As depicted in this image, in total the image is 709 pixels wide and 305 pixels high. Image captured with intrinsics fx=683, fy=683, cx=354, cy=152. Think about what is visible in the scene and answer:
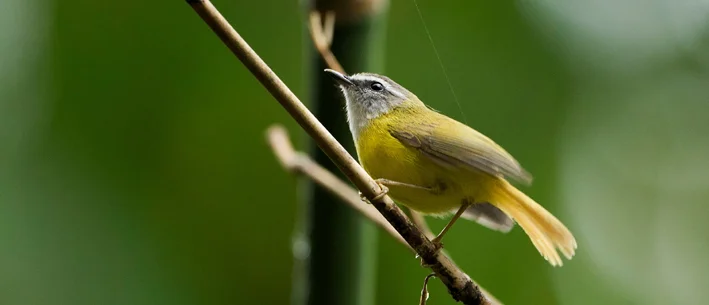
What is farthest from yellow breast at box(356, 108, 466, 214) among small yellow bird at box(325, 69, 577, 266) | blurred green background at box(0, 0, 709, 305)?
blurred green background at box(0, 0, 709, 305)

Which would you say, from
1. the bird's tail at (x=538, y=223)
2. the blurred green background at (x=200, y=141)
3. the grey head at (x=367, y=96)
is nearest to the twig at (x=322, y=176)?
the grey head at (x=367, y=96)

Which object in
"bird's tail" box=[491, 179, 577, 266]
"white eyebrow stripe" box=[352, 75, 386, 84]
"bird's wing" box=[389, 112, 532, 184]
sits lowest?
"bird's tail" box=[491, 179, 577, 266]

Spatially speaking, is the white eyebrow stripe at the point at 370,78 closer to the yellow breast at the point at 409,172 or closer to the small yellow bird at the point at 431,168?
the small yellow bird at the point at 431,168

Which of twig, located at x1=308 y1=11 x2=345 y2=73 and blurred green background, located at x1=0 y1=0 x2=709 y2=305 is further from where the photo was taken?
blurred green background, located at x1=0 y1=0 x2=709 y2=305

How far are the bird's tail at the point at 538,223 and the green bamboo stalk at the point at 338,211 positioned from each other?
25 cm

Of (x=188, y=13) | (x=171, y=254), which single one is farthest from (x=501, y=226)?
(x=188, y=13)

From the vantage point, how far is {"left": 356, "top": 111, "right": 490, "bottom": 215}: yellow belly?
1.13 m

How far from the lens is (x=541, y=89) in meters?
2.07

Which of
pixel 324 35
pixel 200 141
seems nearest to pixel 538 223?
pixel 324 35

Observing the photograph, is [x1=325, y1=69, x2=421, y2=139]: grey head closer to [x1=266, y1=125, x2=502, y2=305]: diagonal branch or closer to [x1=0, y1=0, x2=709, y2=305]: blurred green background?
[x1=266, y1=125, x2=502, y2=305]: diagonal branch

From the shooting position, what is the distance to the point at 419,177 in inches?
45.8

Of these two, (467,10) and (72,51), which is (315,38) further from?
(72,51)

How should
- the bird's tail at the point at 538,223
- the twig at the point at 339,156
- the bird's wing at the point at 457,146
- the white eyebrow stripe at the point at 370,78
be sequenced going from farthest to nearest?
the white eyebrow stripe at the point at 370,78 → the bird's tail at the point at 538,223 → the bird's wing at the point at 457,146 → the twig at the point at 339,156

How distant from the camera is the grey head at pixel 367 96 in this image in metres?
1.13
